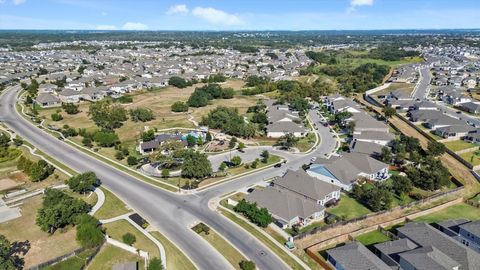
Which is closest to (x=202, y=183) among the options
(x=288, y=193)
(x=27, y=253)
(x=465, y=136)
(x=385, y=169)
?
(x=288, y=193)

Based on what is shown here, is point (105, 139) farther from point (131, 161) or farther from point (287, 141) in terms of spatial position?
point (287, 141)

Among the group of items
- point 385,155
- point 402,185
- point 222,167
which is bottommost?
point 222,167

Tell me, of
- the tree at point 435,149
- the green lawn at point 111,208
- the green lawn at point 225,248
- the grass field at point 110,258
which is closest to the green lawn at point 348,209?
the green lawn at point 225,248

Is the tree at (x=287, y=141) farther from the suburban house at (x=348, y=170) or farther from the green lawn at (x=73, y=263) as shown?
the green lawn at (x=73, y=263)

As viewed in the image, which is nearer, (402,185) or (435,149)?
(402,185)

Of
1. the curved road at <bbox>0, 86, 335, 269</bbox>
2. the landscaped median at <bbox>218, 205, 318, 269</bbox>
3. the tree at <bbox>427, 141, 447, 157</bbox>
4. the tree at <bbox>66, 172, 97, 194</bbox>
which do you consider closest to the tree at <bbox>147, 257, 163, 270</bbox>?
the curved road at <bbox>0, 86, 335, 269</bbox>

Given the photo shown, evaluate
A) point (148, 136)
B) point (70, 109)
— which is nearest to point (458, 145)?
point (148, 136)
